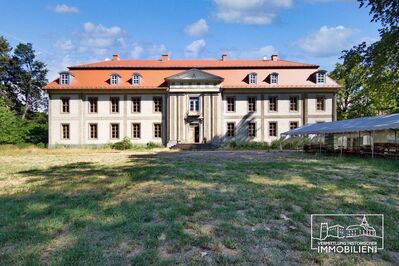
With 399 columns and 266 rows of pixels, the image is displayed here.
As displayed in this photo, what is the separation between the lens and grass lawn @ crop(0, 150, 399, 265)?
127 inches

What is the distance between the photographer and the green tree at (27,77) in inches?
1796

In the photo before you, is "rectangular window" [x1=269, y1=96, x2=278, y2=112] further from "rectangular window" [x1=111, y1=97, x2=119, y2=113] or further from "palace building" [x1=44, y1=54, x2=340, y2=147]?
"rectangular window" [x1=111, y1=97, x2=119, y2=113]

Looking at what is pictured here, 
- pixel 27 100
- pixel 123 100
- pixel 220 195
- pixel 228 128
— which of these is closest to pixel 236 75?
pixel 228 128

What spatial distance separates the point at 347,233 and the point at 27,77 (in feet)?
173

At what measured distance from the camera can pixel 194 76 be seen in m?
28.3

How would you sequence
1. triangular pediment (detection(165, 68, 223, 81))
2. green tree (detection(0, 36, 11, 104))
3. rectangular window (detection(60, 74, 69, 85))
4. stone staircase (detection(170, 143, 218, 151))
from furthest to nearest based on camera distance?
green tree (detection(0, 36, 11, 104)) → rectangular window (detection(60, 74, 69, 85)) → triangular pediment (detection(165, 68, 223, 81)) → stone staircase (detection(170, 143, 218, 151))

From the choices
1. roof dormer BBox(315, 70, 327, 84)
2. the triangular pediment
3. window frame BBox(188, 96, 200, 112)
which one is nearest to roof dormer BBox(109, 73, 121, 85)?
the triangular pediment

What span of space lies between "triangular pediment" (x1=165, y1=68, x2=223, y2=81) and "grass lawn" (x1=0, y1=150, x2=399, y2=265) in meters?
21.4

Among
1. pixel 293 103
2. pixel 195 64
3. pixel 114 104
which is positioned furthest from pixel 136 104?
pixel 293 103

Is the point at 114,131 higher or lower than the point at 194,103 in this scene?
lower

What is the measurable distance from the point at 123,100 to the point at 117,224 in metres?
26.3

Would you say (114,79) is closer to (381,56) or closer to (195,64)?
(195,64)

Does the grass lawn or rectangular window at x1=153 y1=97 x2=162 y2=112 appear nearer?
the grass lawn

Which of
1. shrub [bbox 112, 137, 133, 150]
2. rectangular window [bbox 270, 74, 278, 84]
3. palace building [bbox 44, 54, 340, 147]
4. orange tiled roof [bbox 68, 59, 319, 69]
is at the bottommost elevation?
shrub [bbox 112, 137, 133, 150]
